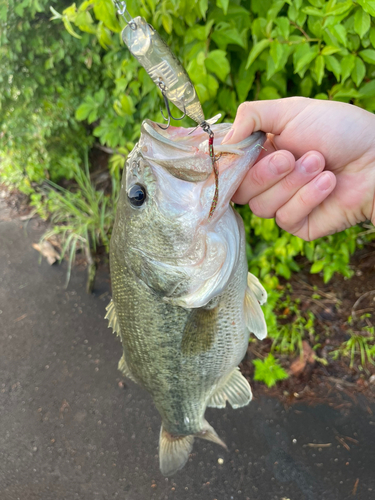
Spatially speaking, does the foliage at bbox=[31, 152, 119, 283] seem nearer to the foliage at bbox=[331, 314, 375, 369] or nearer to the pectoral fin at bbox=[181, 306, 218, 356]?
the pectoral fin at bbox=[181, 306, 218, 356]

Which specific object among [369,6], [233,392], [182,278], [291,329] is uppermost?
[369,6]

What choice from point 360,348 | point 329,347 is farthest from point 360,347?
point 329,347

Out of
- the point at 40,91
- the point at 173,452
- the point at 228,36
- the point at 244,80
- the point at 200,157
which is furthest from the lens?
the point at 40,91

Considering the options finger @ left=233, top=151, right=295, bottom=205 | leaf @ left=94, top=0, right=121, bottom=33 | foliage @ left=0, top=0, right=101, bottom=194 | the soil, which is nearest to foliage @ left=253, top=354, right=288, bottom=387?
the soil

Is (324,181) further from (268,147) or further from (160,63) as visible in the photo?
(160,63)

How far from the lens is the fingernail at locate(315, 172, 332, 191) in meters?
1.17

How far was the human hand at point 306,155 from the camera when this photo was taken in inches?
44.4

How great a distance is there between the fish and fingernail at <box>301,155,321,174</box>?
0.19 meters

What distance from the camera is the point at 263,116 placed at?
1.12 metres

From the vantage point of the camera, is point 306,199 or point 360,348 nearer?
point 306,199

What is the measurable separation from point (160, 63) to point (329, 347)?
270cm

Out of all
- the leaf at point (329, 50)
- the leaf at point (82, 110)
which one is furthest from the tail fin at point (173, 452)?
the leaf at point (82, 110)

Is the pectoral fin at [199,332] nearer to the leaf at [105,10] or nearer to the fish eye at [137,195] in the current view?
the fish eye at [137,195]

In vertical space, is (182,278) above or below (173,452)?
above
